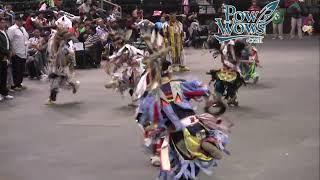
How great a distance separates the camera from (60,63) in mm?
13117

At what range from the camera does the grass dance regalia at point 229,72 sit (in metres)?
11.8

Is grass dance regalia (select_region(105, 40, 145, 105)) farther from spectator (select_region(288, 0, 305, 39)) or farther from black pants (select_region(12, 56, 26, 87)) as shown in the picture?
spectator (select_region(288, 0, 305, 39))

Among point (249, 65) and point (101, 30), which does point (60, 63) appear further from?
point (101, 30)

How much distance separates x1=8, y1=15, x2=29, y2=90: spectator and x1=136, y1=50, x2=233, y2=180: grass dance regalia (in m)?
9.38

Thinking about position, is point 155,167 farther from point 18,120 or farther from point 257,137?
point 18,120

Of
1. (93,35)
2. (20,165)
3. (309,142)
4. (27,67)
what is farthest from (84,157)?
(93,35)

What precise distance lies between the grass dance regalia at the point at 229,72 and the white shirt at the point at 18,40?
552 cm

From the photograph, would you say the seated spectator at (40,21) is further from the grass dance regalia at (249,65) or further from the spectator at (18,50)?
the grass dance regalia at (249,65)

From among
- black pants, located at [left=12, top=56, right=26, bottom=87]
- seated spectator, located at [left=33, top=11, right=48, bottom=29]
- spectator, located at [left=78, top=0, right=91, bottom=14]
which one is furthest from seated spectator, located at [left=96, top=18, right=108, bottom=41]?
black pants, located at [left=12, top=56, right=26, bottom=87]

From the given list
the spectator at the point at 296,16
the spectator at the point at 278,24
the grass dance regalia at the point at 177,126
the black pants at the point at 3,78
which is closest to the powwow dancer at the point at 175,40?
the black pants at the point at 3,78

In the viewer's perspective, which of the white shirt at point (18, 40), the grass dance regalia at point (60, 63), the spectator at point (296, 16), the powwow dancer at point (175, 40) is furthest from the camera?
the spectator at point (296, 16)

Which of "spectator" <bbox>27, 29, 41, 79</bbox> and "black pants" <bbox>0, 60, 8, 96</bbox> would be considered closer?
"black pants" <bbox>0, 60, 8, 96</bbox>

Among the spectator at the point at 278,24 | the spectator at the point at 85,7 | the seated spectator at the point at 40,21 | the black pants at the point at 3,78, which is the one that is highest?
the spectator at the point at 85,7

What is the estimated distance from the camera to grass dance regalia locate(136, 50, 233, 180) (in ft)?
20.3
